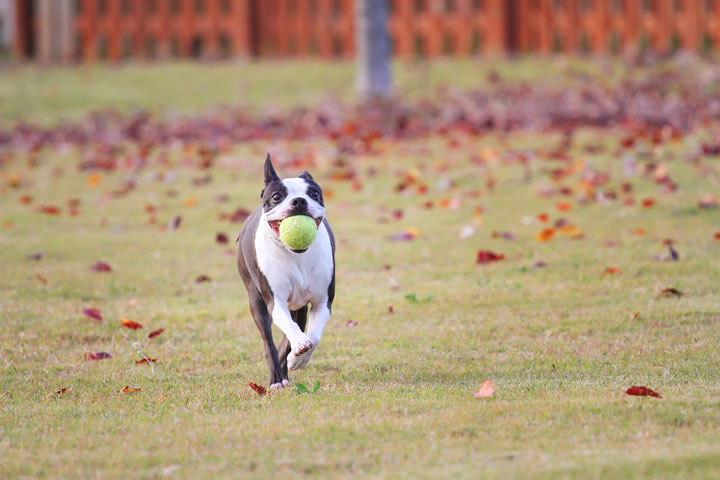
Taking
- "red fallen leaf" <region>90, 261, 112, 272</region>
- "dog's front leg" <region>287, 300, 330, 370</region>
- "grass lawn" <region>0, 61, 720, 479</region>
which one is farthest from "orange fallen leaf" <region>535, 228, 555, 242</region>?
"dog's front leg" <region>287, 300, 330, 370</region>

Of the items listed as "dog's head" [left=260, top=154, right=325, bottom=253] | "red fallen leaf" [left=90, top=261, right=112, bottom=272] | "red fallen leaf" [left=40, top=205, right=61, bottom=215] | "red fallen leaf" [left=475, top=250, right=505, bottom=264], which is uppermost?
"dog's head" [left=260, top=154, right=325, bottom=253]

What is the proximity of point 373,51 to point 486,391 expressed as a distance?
1215cm

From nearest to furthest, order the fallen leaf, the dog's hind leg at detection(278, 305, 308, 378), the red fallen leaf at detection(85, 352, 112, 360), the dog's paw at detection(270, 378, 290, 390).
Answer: the dog's paw at detection(270, 378, 290, 390)
the dog's hind leg at detection(278, 305, 308, 378)
the red fallen leaf at detection(85, 352, 112, 360)
the fallen leaf

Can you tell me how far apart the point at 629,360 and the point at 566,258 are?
8.55 feet

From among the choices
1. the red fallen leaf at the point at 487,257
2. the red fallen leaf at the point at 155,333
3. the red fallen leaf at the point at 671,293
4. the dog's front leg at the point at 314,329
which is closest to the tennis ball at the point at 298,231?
the dog's front leg at the point at 314,329

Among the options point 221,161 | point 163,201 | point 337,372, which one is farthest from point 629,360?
point 221,161

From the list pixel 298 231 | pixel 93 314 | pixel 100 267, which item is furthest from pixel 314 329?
pixel 100 267

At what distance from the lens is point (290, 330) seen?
5.13 m

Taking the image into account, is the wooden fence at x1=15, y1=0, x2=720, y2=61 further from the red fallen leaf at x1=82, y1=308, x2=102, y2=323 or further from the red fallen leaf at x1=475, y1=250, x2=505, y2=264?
the red fallen leaf at x1=82, y1=308, x2=102, y2=323

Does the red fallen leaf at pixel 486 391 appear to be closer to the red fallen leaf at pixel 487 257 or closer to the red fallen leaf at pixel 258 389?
the red fallen leaf at pixel 258 389

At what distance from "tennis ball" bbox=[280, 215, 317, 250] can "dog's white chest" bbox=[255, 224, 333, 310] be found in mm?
204

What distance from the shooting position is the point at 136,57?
74.5ft

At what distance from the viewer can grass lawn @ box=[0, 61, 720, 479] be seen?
4.30 metres

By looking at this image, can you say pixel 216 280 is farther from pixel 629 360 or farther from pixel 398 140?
pixel 398 140
